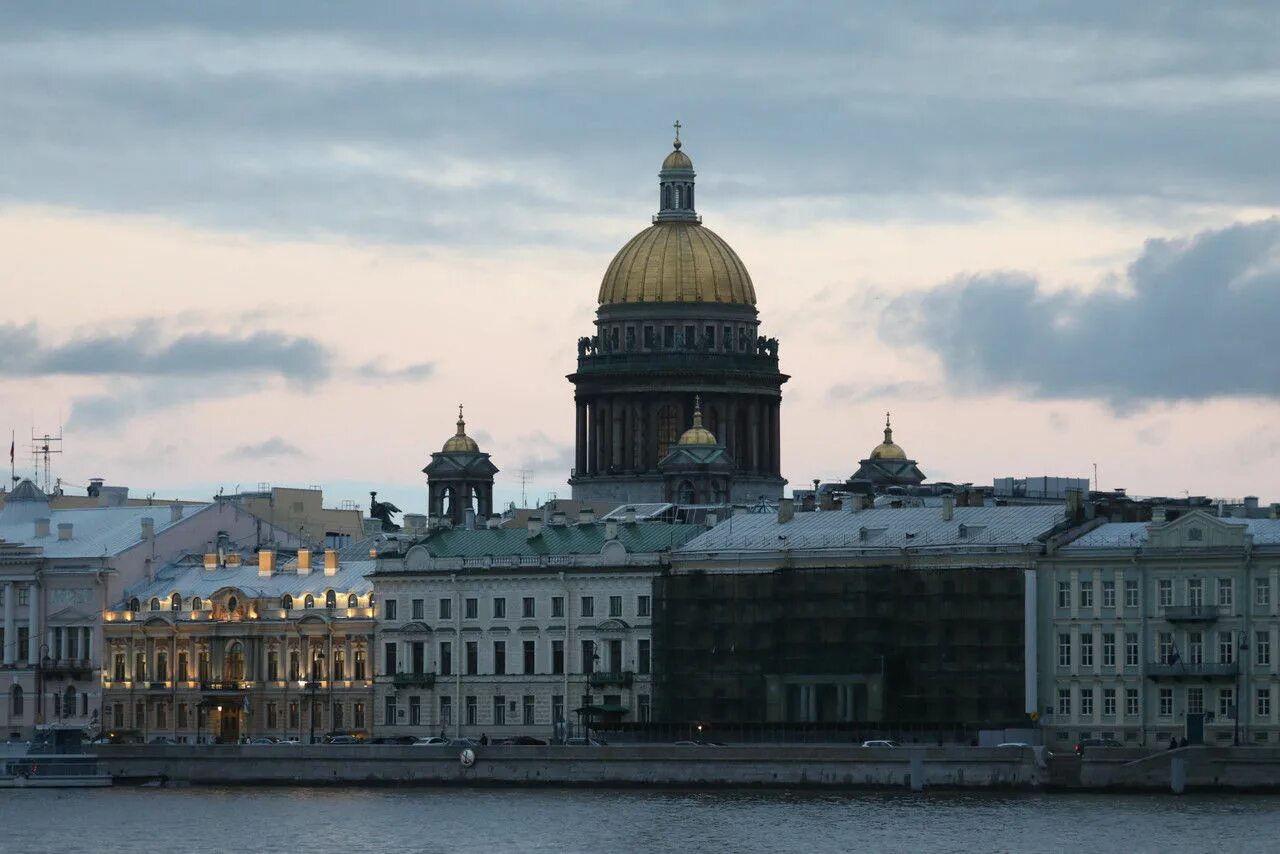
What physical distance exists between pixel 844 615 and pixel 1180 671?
408 inches

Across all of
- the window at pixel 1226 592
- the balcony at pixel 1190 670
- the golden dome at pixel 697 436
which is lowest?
the balcony at pixel 1190 670

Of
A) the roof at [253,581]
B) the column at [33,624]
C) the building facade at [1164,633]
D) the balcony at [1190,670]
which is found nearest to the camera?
the building facade at [1164,633]

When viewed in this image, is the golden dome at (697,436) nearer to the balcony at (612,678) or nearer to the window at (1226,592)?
the balcony at (612,678)

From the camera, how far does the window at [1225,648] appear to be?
4771 inches

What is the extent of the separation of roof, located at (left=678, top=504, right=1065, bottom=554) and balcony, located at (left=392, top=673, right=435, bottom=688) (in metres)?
8.86

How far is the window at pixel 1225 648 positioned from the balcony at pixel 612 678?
1953 cm

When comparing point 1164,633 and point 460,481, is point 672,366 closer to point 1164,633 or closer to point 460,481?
point 460,481

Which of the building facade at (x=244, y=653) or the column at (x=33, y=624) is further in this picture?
the column at (x=33, y=624)

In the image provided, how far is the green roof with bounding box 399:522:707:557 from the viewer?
444 feet

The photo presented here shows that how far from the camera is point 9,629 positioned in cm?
14412

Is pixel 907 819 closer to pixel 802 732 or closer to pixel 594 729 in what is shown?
pixel 802 732

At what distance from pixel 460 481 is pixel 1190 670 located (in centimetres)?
4863

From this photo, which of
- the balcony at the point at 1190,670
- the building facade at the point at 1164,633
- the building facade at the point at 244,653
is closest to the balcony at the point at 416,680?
the building facade at the point at 244,653

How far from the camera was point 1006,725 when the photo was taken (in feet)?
403
